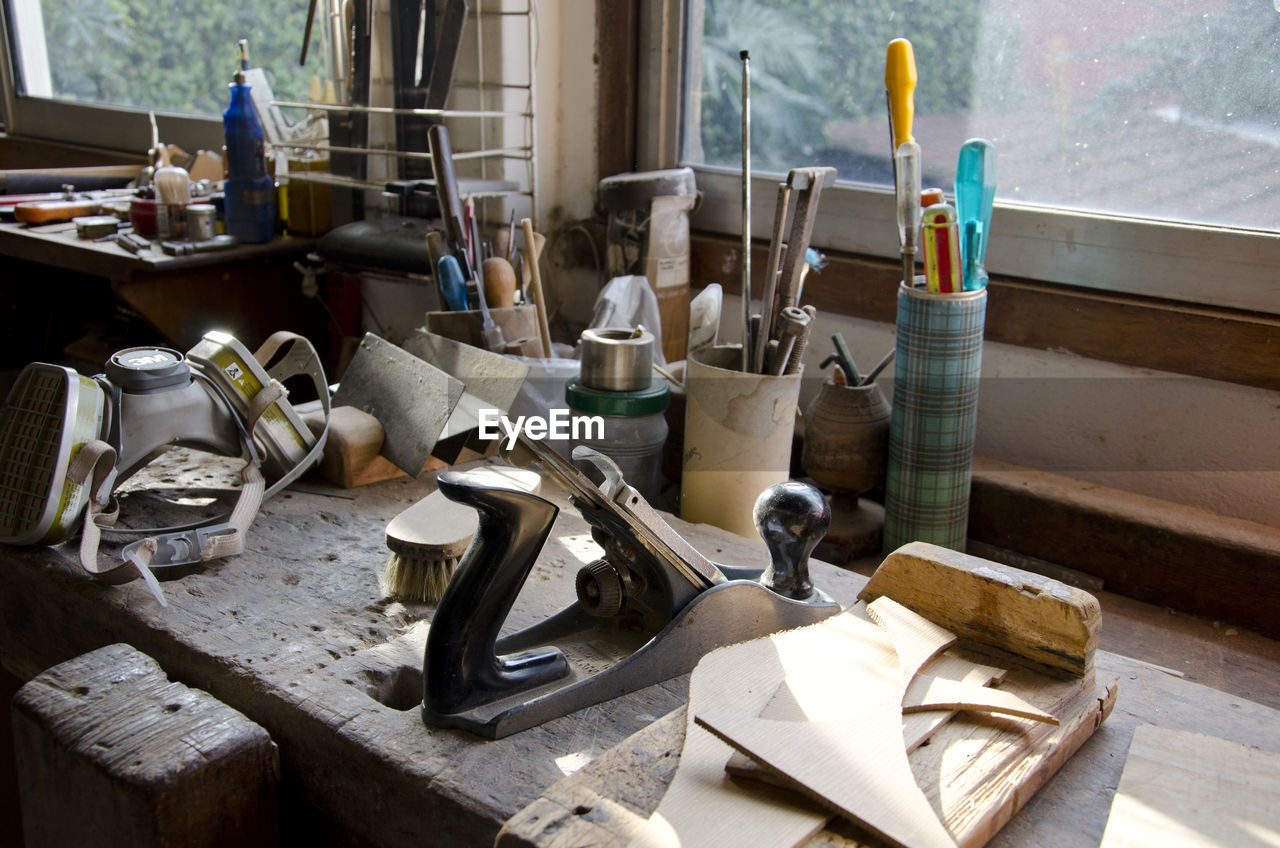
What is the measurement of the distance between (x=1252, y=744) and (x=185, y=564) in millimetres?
1115

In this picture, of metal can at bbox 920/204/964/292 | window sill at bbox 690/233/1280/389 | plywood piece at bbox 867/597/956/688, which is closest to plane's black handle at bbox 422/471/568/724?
plywood piece at bbox 867/597/956/688

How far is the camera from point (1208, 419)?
1538 mm

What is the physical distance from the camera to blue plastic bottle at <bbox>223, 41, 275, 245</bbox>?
2.10m

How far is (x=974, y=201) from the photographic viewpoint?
140cm

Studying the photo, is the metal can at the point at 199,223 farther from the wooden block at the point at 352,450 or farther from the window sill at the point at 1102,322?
the window sill at the point at 1102,322

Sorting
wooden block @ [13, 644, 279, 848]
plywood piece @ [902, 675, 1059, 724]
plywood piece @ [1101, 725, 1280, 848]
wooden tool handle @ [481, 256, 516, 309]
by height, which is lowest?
wooden block @ [13, 644, 279, 848]

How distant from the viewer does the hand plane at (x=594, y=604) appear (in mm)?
878

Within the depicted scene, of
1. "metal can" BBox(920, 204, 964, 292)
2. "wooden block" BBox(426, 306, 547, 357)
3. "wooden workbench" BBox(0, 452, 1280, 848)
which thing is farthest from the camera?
"wooden block" BBox(426, 306, 547, 357)

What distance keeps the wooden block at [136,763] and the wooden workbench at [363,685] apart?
0.18 feet

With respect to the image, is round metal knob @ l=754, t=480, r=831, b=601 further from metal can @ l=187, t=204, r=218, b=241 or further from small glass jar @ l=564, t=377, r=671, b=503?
metal can @ l=187, t=204, r=218, b=241

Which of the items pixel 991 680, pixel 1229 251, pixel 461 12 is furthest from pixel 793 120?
pixel 991 680

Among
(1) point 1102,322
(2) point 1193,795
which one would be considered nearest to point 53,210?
(1) point 1102,322

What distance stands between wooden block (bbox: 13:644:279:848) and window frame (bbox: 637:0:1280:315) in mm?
1337

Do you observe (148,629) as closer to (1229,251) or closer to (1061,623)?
(1061,623)
